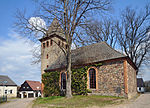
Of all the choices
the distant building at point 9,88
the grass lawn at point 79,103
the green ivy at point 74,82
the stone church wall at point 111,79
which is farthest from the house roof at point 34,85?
the grass lawn at point 79,103

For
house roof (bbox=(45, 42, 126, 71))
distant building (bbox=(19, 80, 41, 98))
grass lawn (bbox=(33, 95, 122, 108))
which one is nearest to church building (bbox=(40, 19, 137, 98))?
house roof (bbox=(45, 42, 126, 71))

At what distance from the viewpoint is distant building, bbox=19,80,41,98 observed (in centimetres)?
4302

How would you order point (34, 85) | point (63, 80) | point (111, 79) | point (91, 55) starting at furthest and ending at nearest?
point (34, 85)
point (63, 80)
point (91, 55)
point (111, 79)

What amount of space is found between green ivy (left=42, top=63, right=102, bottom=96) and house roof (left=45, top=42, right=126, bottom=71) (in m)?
0.98

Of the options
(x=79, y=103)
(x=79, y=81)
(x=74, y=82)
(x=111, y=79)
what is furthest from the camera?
(x=74, y=82)

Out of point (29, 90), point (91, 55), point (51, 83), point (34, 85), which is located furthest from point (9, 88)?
point (91, 55)

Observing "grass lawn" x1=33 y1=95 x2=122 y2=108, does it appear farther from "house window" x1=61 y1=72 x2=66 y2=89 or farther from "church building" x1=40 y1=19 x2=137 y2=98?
"house window" x1=61 y1=72 x2=66 y2=89

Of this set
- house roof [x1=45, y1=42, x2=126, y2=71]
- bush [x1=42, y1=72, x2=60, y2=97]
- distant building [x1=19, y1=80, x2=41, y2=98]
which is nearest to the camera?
house roof [x1=45, y1=42, x2=126, y2=71]

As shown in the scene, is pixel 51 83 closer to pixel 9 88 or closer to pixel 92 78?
pixel 92 78

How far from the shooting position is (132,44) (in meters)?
28.5

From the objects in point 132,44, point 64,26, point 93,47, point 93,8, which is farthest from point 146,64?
point 64,26

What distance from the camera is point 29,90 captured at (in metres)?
43.4

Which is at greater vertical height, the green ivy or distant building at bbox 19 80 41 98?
the green ivy

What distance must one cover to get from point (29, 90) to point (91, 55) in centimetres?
3065
